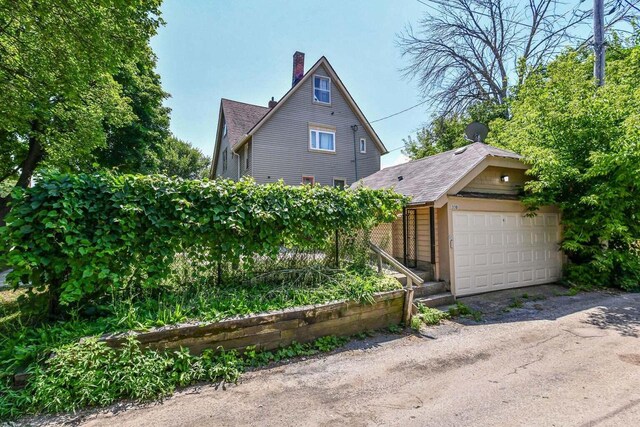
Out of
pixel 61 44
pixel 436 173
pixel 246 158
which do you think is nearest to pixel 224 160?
pixel 246 158

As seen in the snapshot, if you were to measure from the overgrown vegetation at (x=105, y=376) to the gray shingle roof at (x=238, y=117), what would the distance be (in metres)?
13.7

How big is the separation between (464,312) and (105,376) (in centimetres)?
593

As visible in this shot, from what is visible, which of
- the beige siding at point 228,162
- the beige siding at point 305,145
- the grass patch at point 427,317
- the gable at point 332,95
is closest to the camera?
the grass patch at point 427,317

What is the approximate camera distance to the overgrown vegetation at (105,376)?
2861 millimetres

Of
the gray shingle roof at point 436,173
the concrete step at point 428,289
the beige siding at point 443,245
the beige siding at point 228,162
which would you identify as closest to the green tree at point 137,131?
the beige siding at point 228,162

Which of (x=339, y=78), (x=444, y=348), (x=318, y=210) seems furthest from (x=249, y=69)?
(x=444, y=348)

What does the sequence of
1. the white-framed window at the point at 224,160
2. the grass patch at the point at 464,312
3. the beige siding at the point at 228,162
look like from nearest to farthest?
1. the grass patch at the point at 464,312
2. the beige siding at the point at 228,162
3. the white-framed window at the point at 224,160

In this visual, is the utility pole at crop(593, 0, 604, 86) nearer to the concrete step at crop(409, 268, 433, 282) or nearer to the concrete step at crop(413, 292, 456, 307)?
the concrete step at crop(409, 268, 433, 282)

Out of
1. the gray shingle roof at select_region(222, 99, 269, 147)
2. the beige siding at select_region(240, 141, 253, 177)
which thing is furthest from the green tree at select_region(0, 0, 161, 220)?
the gray shingle roof at select_region(222, 99, 269, 147)

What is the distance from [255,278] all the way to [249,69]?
11.1 m

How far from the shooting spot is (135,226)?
12.8ft

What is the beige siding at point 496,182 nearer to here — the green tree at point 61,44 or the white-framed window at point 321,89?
the green tree at point 61,44

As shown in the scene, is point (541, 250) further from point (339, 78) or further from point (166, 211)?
point (339, 78)

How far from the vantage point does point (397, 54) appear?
54.5 ft
